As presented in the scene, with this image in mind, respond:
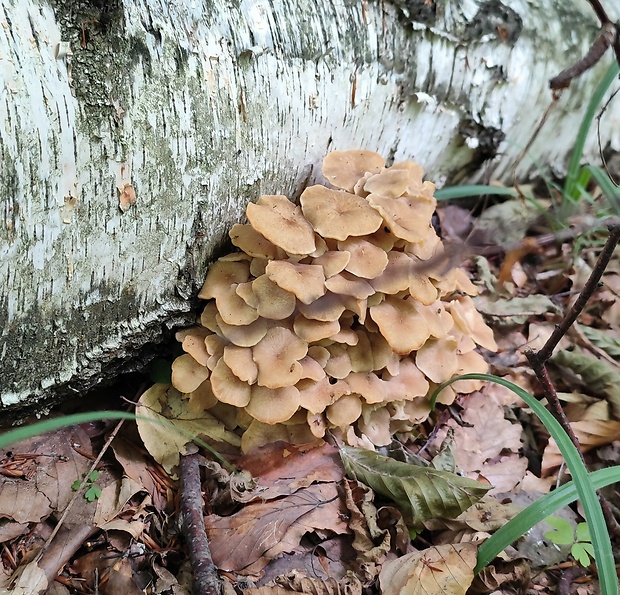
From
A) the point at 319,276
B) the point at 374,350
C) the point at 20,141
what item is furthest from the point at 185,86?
the point at 374,350

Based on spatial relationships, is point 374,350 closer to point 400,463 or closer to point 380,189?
point 400,463

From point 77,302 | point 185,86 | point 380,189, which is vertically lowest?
point 77,302

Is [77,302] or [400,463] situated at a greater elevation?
[77,302]

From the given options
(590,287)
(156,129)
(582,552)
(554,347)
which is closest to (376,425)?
(554,347)

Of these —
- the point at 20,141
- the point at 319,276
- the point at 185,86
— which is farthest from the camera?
the point at 319,276

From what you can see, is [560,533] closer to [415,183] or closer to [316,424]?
[316,424]

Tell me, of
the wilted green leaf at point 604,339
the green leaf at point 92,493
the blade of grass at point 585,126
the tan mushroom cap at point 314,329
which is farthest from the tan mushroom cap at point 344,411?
the blade of grass at point 585,126
